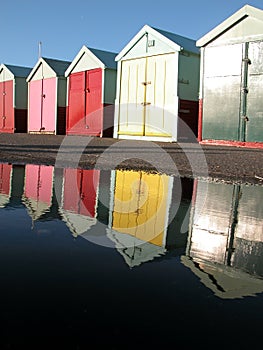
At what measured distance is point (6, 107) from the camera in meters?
27.4

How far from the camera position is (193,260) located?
82.5 inches

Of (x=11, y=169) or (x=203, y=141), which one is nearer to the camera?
(x=11, y=169)

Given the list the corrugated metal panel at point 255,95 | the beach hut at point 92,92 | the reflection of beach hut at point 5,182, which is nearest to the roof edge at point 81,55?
the beach hut at point 92,92

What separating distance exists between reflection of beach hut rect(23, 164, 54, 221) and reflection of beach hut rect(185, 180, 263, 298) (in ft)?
3.77

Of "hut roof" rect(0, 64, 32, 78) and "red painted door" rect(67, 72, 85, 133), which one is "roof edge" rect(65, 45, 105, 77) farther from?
"hut roof" rect(0, 64, 32, 78)

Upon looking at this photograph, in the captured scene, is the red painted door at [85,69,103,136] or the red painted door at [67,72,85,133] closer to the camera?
the red painted door at [85,69,103,136]

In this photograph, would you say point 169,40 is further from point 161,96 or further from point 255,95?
point 255,95

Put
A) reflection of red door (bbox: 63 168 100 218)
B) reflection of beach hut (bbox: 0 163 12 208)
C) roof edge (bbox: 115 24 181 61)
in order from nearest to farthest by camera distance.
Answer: reflection of red door (bbox: 63 168 100 218), reflection of beach hut (bbox: 0 163 12 208), roof edge (bbox: 115 24 181 61)

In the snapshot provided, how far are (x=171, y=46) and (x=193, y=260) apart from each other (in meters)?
15.7

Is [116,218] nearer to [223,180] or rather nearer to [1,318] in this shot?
[1,318]

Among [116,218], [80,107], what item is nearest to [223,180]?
[116,218]

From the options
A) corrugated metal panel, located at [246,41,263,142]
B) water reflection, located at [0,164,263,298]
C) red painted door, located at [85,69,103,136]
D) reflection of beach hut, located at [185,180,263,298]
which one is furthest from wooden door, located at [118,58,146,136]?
reflection of beach hut, located at [185,180,263,298]

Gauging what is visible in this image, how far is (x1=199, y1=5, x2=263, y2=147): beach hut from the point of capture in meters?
14.2

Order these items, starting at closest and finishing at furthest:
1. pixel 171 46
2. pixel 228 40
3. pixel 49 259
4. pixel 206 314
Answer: pixel 206 314 < pixel 49 259 < pixel 228 40 < pixel 171 46
